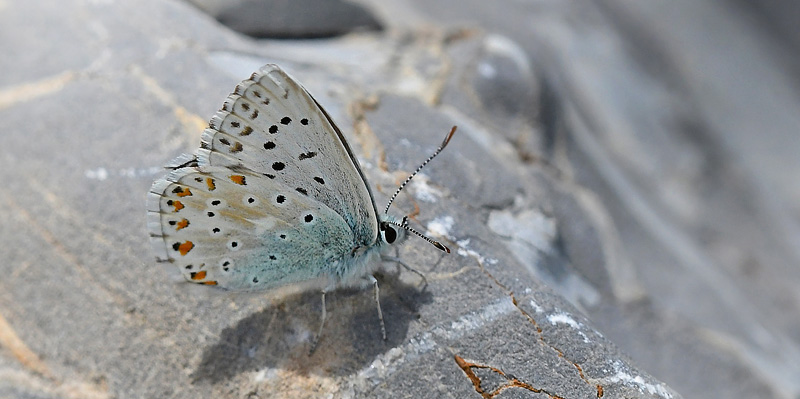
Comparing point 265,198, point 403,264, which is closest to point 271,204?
point 265,198

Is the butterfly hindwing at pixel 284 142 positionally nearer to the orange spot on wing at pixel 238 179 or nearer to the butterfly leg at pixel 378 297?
the orange spot on wing at pixel 238 179

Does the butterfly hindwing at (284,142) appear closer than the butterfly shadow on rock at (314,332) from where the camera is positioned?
Yes

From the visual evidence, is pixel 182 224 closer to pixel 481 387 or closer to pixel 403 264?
pixel 403 264

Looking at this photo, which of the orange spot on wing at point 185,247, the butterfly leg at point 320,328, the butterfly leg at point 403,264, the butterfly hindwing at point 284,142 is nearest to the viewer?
the butterfly hindwing at point 284,142

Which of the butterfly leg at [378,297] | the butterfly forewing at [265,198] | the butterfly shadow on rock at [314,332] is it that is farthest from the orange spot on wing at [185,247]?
the butterfly leg at [378,297]

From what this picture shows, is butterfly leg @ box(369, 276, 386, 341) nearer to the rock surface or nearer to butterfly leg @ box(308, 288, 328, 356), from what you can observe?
the rock surface

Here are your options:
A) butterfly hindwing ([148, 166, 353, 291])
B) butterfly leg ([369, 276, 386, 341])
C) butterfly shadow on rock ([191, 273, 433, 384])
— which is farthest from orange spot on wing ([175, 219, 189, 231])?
butterfly leg ([369, 276, 386, 341])

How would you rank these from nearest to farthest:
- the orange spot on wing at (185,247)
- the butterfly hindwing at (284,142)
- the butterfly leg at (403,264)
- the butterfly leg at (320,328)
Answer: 1. the butterfly hindwing at (284,142)
2. the orange spot on wing at (185,247)
3. the butterfly leg at (320,328)
4. the butterfly leg at (403,264)
